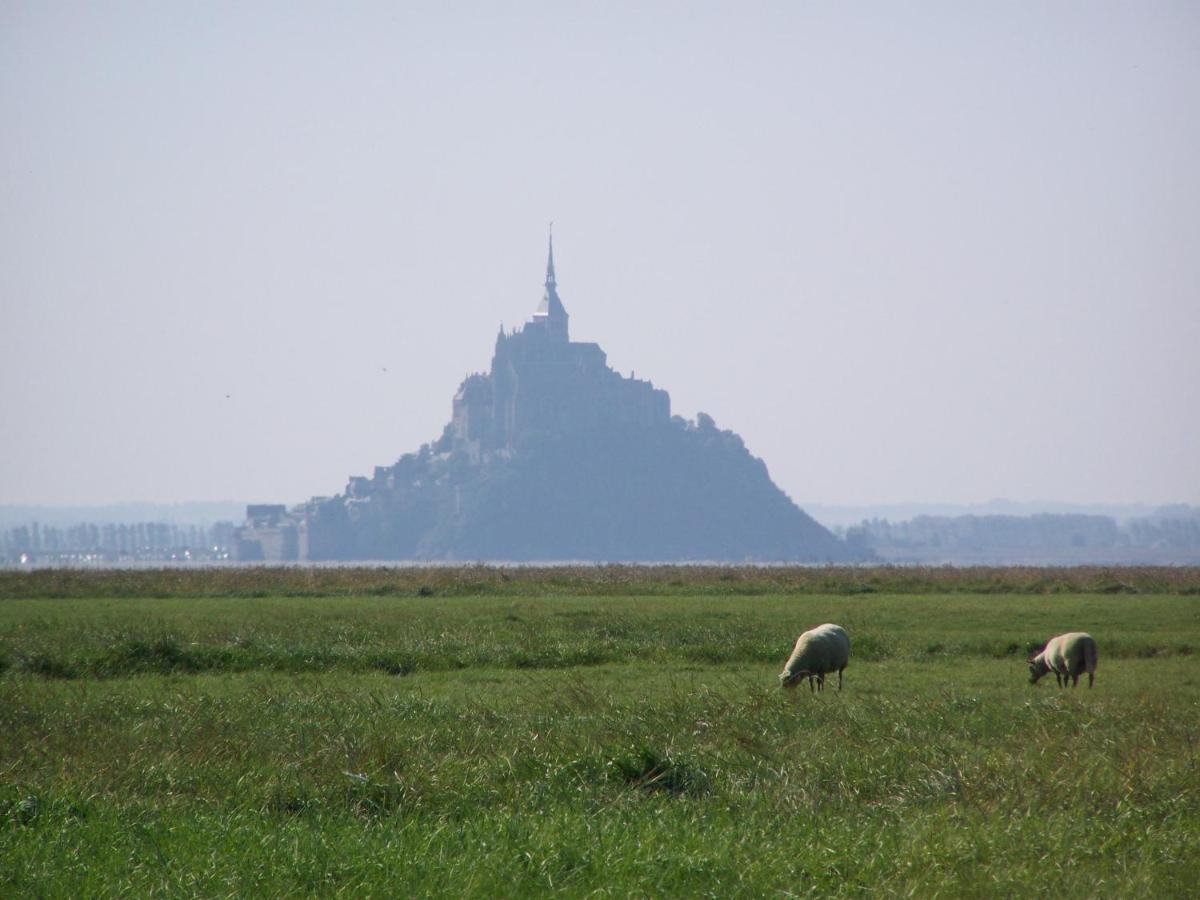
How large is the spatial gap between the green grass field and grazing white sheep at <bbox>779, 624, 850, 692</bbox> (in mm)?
723

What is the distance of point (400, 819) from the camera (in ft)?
39.1

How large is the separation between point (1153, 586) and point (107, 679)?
4130cm

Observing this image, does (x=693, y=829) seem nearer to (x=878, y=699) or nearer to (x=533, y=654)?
(x=878, y=699)

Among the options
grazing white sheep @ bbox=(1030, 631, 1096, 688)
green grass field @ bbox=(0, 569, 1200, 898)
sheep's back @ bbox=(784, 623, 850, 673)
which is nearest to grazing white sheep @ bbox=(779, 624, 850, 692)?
sheep's back @ bbox=(784, 623, 850, 673)

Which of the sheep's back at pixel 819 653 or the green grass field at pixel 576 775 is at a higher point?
the sheep's back at pixel 819 653

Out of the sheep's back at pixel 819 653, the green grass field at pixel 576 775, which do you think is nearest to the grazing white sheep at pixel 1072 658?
the green grass field at pixel 576 775

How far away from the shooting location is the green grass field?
10188mm

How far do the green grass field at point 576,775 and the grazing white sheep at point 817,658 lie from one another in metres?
0.72

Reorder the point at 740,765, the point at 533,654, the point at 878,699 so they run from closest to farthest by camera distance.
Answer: the point at 740,765, the point at 878,699, the point at 533,654

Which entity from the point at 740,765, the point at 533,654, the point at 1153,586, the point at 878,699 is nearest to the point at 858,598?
the point at 1153,586

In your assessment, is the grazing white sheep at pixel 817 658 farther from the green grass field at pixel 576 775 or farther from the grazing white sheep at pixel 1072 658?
the grazing white sheep at pixel 1072 658

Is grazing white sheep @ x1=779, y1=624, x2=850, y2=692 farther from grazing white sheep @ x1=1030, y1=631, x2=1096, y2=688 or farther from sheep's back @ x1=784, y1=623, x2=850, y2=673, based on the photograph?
grazing white sheep @ x1=1030, y1=631, x2=1096, y2=688

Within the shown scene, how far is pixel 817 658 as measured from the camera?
21.8 meters

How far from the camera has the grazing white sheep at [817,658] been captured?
2152 centimetres
